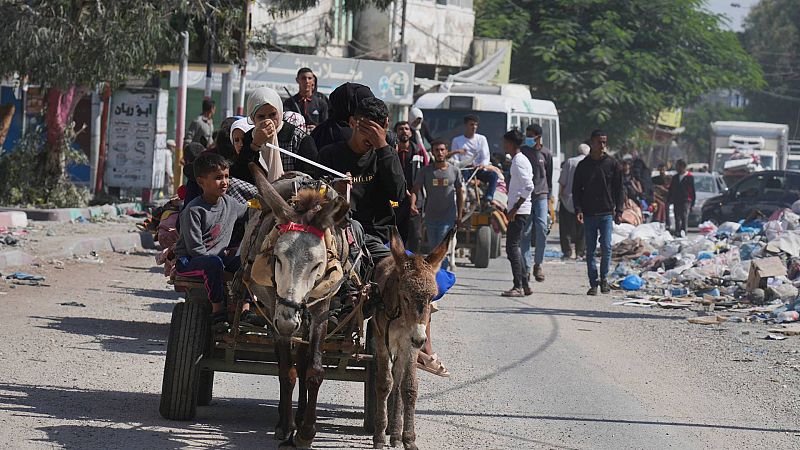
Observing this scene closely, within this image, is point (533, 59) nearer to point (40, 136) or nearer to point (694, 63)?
point (694, 63)

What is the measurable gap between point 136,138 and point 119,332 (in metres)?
13.9

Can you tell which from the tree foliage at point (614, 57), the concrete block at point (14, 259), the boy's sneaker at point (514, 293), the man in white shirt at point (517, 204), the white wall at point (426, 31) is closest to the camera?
the concrete block at point (14, 259)

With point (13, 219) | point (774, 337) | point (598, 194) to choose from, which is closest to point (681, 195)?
point (598, 194)

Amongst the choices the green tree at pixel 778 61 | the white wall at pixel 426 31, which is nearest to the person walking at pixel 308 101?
the white wall at pixel 426 31

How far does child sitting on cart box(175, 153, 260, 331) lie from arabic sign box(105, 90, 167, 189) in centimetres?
1664

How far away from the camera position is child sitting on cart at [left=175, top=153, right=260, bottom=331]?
8039mm

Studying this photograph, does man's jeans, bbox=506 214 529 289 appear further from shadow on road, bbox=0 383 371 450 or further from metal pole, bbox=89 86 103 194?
metal pole, bbox=89 86 103 194

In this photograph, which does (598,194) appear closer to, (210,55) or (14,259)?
(14,259)

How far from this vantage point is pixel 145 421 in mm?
7539

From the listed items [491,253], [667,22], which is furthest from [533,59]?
[491,253]

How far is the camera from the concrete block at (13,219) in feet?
62.3

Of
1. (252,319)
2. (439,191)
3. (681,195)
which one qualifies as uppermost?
(439,191)

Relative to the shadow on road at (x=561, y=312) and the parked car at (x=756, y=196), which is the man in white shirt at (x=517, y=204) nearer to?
the shadow on road at (x=561, y=312)

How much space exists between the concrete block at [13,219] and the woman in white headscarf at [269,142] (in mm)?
11510
